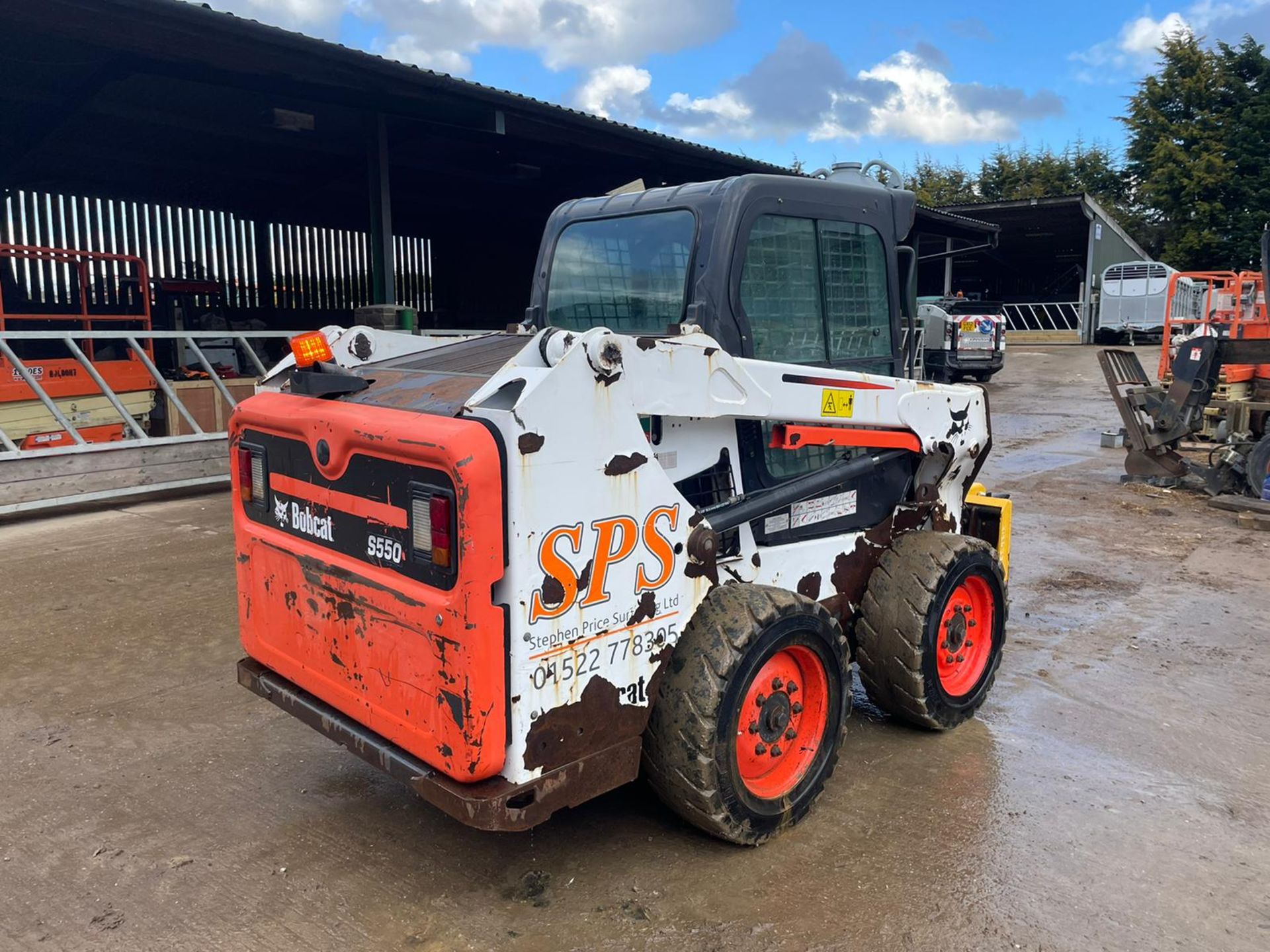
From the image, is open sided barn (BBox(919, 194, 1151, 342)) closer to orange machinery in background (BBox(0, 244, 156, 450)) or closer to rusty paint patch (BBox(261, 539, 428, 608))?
orange machinery in background (BBox(0, 244, 156, 450))

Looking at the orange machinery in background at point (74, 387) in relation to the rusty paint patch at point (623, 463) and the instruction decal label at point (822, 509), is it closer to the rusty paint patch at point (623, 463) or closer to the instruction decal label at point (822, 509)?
the instruction decal label at point (822, 509)

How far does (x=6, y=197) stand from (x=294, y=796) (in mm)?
15655

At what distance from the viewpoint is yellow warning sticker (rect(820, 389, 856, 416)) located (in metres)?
3.54

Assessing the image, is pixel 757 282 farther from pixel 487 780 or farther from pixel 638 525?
pixel 487 780

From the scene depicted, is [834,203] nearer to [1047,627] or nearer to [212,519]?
[1047,627]

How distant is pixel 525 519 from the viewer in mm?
2576

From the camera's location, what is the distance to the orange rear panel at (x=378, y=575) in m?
2.53

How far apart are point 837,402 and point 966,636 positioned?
1515mm

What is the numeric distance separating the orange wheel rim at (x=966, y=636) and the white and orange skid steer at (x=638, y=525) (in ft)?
0.05

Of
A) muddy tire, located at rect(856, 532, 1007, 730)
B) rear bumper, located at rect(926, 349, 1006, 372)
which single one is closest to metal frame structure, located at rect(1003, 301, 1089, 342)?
rear bumper, located at rect(926, 349, 1006, 372)

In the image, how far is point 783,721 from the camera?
3348mm

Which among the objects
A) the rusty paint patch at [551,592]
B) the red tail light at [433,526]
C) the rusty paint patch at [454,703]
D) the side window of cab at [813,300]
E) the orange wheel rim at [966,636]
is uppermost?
the side window of cab at [813,300]

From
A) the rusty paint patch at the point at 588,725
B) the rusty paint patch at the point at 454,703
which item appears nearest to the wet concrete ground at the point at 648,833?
the rusty paint patch at the point at 588,725

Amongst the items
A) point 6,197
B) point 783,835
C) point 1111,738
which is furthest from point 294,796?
point 6,197
